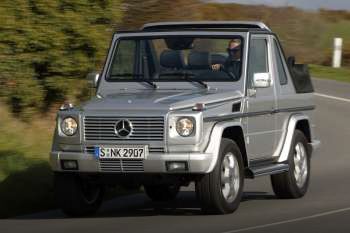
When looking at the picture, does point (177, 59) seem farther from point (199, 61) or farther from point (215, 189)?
point (215, 189)

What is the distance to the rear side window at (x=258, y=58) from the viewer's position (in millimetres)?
12557

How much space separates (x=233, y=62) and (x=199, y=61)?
41 centimetres

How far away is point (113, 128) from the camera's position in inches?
440

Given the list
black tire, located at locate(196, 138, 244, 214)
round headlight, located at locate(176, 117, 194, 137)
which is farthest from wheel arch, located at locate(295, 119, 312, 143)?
round headlight, located at locate(176, 117, 194, 137)

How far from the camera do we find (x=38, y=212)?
12484mm

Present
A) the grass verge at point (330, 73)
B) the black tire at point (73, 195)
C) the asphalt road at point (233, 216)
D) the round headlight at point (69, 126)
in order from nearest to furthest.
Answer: the asphalt road at point (233, 216)
the round headlight at point (69, 126)
the black tire at point (73, 195)
the grass verge at point (330, 73)

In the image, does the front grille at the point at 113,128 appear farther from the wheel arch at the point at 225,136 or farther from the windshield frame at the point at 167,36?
the windshield frame at the point at 167,36

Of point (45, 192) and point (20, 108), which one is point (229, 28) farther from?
point (20, 108)

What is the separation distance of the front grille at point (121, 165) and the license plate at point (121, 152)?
42 mm

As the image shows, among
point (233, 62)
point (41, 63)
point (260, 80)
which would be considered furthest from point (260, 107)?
point (41, 63)

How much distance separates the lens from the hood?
11188 millimetres

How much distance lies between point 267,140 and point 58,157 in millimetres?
2701

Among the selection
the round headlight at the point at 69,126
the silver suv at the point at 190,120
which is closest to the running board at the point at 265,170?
the silver suv at the point at 190,120

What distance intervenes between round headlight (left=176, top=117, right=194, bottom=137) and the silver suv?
0.03 ft
